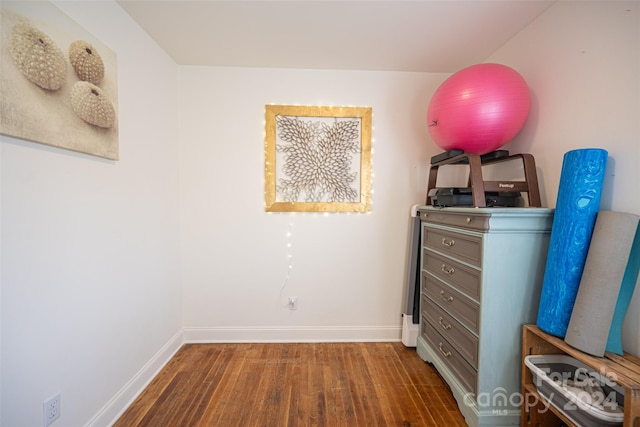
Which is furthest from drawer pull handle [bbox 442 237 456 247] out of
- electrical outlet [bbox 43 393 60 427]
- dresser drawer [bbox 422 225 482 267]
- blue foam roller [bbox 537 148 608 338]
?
electrical outlet [bbox 43 393 60 427]

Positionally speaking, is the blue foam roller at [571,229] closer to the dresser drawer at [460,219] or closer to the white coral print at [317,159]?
the dresser drawer at [460,219]

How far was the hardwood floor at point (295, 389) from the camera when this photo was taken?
1.37m

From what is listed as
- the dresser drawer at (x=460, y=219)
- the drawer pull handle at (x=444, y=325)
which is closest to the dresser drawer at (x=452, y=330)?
the drawer pull handle at (x=444, y=325)

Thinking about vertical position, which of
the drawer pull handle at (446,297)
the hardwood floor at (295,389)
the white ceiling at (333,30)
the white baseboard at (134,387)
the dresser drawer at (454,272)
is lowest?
the hardwood floor at (295,389)

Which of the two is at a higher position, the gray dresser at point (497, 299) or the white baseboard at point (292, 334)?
the gray dresser at point (497, 299)

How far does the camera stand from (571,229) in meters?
1.04

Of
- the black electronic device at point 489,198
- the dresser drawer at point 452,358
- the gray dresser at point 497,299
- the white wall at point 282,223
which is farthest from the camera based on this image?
the white wall at point 282,223

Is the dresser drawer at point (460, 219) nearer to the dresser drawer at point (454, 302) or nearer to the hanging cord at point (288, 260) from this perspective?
the dresser drawer at point (454, 302)

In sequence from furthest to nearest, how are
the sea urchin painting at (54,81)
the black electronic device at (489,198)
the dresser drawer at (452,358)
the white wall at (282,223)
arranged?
the white wall at (282,223) → the black electronic device at (489,198) → the dresser drawer at (452,358) → the sea urchin painting at (54,81)

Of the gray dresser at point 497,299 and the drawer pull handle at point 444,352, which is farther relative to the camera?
the drawer pull handle at point 444,352

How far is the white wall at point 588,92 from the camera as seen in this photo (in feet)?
3.41

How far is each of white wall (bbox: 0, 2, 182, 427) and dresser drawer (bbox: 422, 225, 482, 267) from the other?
1941 millimetres

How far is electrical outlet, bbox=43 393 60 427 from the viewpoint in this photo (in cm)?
101

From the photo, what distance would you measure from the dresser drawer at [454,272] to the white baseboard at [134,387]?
203cm
